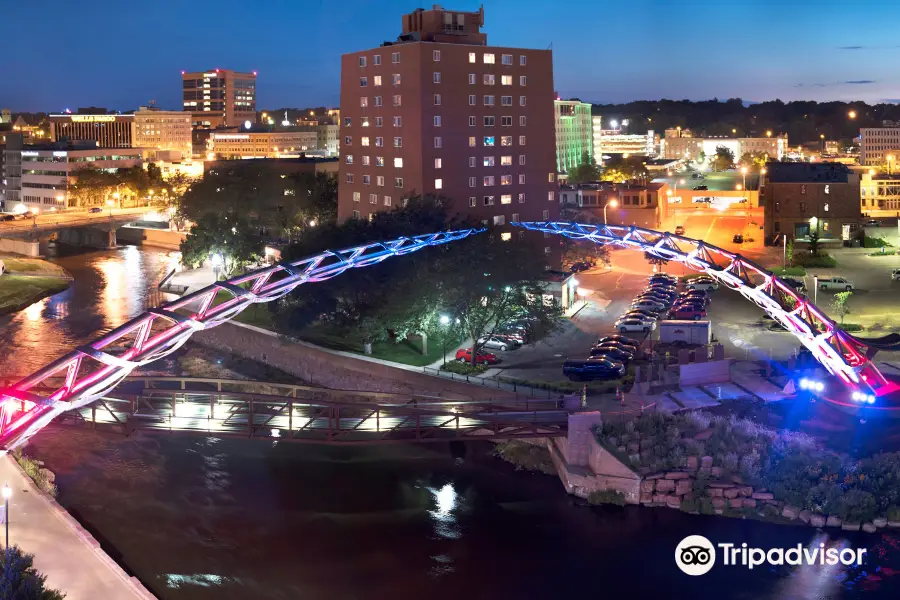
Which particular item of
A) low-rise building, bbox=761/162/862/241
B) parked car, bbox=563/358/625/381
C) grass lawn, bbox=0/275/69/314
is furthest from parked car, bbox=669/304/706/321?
grass lawn, bbox=0/275/69/314

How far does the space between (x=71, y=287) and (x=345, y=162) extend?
16.3 metres

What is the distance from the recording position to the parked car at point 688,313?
34.5m

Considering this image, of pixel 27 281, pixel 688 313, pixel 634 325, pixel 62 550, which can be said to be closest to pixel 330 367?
pixel 634 325

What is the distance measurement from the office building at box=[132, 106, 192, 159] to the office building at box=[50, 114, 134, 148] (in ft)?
4.20

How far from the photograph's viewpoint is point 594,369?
1082 inches

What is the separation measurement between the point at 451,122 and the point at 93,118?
375ft

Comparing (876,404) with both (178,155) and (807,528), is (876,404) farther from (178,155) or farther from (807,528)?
(178,155)

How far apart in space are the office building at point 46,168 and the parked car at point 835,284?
2780 inches

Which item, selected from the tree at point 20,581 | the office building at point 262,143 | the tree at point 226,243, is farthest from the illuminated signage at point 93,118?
the tree at point 20,581

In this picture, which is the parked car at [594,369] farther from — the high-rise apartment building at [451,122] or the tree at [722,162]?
the tree at [722,162]

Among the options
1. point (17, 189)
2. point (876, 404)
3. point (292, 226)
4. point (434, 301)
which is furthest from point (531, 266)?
point (17, 189)

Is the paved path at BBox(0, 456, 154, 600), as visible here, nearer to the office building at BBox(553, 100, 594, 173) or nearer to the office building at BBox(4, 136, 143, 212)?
the office building at BBox(4, 136, 143, 212)

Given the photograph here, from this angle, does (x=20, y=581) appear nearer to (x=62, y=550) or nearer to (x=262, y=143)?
(x=62, y=550)

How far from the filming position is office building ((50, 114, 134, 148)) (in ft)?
474
